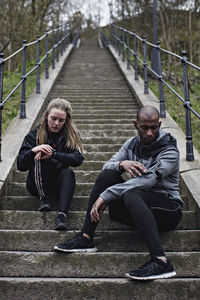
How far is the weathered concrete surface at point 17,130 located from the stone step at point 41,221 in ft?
1.58

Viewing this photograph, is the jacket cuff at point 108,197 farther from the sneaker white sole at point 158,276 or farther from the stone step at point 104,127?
the stone step at point 104,127

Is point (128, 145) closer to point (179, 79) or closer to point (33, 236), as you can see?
point (33, 236)

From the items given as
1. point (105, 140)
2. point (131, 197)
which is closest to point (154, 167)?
point (131, 197)

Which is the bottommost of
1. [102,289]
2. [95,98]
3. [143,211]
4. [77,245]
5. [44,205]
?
[102,289]

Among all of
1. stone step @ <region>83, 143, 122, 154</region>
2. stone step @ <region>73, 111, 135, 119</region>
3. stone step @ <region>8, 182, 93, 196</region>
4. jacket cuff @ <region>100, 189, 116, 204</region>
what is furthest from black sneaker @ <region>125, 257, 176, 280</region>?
stone step @ <region>73, 111, 135, 119</region>

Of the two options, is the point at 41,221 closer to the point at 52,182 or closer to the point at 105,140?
the point at 52,182

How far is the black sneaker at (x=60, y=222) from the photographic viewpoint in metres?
2.98

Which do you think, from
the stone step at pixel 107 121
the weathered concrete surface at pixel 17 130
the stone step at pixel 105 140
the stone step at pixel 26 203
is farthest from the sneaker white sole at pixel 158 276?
the stone step at pixel 107 121

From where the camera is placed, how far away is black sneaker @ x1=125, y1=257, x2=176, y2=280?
2.39 metres

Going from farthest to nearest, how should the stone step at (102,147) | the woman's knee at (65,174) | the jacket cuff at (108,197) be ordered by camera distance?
the stone step at (102,147) < the woman's knee at (65,174) < the jacket cuff at (108,197)

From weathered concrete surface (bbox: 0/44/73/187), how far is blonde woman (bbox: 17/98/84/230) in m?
0.47

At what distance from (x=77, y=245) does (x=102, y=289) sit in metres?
0.41

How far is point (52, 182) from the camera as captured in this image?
11.0 feet

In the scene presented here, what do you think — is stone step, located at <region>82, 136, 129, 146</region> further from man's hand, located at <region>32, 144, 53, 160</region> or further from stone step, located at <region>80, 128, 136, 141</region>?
man's hand, located at <region>32, 144, 53, 160</region>
